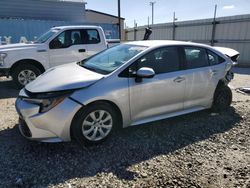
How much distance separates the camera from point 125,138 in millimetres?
4008

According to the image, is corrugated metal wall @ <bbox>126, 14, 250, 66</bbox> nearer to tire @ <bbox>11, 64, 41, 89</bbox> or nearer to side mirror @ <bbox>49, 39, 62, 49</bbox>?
side mirror @ <bbox>49, 39, 62, 49</bbox>

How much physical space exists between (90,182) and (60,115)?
0.98 meters

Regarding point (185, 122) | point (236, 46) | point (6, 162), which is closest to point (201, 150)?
point (185, 122)

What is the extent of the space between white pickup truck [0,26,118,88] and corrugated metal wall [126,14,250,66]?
9130 millimetres

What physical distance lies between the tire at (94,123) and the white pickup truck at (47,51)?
4.38m

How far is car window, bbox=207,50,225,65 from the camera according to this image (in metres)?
4.91

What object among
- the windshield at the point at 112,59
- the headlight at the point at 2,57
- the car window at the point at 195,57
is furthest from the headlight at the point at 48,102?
the headlight at the point at 2,57

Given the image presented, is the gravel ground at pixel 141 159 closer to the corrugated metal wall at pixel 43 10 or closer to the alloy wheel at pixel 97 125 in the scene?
the alloy wheel at pixel 97 125

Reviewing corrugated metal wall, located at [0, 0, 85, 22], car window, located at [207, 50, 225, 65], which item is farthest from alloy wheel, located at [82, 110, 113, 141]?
corrugated metal wall, located at [0, 0, 85, 22]

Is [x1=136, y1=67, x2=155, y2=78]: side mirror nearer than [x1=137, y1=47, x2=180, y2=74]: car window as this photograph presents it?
Yes

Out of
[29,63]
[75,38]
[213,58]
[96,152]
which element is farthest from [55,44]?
[96,152]

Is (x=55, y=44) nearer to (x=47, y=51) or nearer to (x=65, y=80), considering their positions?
(x=47, y=51)

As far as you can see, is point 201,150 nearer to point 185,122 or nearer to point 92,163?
point 185,122

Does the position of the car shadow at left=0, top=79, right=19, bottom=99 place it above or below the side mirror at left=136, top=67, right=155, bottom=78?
below
